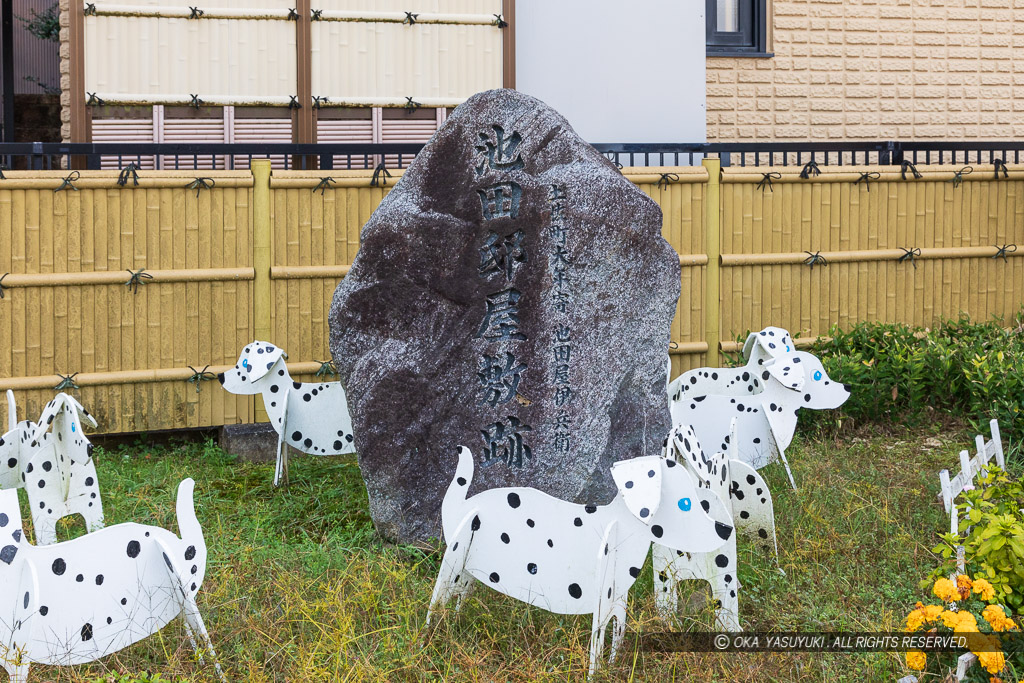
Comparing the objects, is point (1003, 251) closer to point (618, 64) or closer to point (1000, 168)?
point (1000, 168)

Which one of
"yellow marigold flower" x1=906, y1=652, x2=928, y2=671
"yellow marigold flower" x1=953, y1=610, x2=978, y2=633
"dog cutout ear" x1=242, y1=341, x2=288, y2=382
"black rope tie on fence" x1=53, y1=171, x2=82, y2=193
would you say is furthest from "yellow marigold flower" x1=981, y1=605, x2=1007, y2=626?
"black rope tie on fence" x1=53, y1=171, x2=82, y2=193

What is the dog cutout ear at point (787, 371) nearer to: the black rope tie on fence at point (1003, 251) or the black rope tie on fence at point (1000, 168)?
the black rope tie on fence at point (1003, 251)

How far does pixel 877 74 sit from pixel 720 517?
8199 mm

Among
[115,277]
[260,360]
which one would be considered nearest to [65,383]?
[115,277]

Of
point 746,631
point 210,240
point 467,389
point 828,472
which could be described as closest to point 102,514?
point 467,389

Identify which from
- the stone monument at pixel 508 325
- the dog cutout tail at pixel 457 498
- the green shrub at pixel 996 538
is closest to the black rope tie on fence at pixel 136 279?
the stone monument at pixel 508 325

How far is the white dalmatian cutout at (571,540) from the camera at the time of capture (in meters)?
3.77

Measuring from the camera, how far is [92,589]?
3664 mm

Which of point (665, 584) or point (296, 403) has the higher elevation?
point (296, 403)

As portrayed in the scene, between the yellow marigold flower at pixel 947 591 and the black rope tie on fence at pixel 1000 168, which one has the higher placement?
the black rope tie on fence at pixel 1000 168

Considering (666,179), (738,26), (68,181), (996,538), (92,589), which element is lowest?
(92,589)

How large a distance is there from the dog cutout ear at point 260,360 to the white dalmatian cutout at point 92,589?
2.46m

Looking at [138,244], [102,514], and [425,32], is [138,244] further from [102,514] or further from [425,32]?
[425,32]

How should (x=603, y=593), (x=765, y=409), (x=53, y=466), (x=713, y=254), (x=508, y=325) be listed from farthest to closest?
(x=713, y=254), (x=765, y=409), (x=508, y=325), (x=53, y=466), (x=603, y=593)
